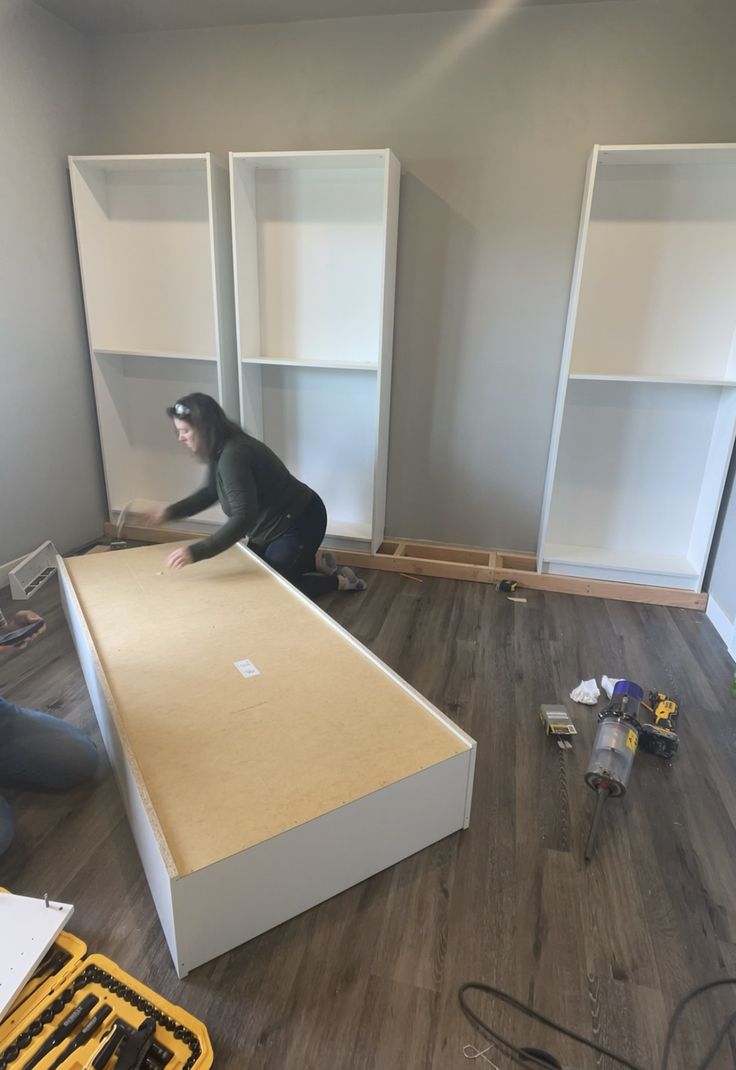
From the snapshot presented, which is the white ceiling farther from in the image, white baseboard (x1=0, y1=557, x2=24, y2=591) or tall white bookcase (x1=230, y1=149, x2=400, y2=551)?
white baseboard (x1=0, y1=557, x2=24, y2=591)

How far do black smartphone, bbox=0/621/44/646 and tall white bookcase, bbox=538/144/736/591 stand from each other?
240 cm

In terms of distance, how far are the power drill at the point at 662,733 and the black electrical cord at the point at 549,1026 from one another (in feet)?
2.41

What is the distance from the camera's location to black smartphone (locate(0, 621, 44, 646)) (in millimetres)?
1654

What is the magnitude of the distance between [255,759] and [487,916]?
0.66 metres

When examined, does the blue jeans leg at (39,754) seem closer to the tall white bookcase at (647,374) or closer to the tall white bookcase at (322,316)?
the tall white bookcase at (322,316)

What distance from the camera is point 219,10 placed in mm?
2861

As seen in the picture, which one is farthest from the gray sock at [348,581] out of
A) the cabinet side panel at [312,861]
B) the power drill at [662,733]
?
the cabinet side panel at [312,861]

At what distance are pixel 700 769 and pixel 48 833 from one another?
193cm

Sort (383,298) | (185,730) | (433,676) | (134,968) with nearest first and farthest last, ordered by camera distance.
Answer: (134,968), (185,730), (433,676), (383,298)

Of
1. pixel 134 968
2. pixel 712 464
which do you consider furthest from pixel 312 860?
pixel 712 464

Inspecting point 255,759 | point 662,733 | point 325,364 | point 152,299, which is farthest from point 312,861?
point 152,299

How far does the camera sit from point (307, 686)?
1.75 metres

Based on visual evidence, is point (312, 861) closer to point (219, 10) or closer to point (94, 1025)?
point (94, 1025)

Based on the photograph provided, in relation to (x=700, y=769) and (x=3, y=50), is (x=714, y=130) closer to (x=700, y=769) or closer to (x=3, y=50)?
(x=700, y=769)
